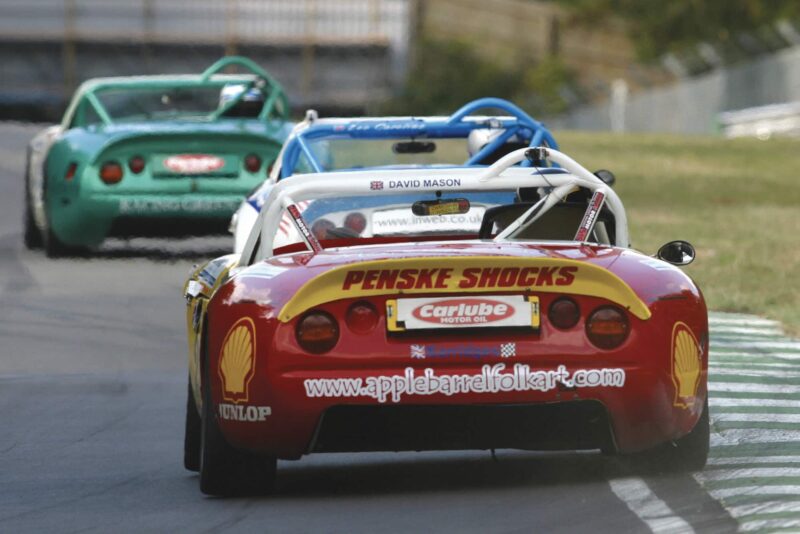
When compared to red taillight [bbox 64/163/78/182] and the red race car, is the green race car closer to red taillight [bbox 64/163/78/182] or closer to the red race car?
red taillight [bbox 64/163/78/182]

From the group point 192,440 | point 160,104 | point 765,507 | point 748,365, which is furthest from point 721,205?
point 765,507

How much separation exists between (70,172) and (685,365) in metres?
9.36

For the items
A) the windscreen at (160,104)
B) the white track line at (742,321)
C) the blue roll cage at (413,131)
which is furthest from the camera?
the windscreen at (160,104)

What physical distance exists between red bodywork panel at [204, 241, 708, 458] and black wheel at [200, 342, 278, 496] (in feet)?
0.37

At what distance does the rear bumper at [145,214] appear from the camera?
1573 centimetres

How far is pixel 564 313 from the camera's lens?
6.98 m

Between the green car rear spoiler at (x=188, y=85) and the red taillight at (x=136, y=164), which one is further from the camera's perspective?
the green car rear spoiler at (x=188, y=85)

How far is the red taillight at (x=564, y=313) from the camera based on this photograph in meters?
6.98

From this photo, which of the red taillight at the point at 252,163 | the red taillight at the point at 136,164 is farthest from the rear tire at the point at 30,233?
the red taillight at the point at 252,163

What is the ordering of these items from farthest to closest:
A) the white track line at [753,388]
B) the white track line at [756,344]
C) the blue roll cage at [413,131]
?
the blue roll cage at [413,131] → the white track line at [756,344] → the white track line at [753,388]

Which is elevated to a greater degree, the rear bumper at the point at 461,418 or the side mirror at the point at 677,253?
the side mirror at the point at 677,253

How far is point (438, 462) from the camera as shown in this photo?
8.16 metres

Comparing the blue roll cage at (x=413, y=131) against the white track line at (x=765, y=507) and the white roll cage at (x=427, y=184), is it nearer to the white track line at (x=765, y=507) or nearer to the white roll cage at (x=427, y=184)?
the white roll cage at (x=427, y=184)

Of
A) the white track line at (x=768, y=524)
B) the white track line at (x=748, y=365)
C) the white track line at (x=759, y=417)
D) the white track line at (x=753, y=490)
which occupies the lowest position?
the white track line at (x=748, y=365)
